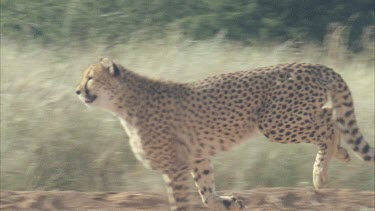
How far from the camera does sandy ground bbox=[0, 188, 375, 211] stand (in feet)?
22.5

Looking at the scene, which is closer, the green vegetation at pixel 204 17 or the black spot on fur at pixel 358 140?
the black spot on fur at pixel 358 140

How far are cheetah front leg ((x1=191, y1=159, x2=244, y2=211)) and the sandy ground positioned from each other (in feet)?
0.51

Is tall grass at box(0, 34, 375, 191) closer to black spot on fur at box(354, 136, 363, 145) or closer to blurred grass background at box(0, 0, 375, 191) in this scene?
blurred grass background at box(0, 0, 375, 191)

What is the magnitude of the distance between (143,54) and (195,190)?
3.04 metres

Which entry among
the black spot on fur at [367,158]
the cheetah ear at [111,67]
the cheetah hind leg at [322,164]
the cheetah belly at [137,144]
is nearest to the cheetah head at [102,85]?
the cheetah ear at [111,67]

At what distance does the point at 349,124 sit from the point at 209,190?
3.83 ft

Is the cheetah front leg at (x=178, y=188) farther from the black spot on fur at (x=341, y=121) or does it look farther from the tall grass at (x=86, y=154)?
→ the black spot on fur at (x=341, y=121)

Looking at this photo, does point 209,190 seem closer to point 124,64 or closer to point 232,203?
point 232,203

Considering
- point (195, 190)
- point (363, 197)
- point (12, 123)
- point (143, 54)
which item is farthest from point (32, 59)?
point (363, 197)

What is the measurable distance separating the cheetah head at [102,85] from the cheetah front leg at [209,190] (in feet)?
2.50

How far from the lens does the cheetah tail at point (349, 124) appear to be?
7.27 m

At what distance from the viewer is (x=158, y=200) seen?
7.00m

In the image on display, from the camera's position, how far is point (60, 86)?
340 inches

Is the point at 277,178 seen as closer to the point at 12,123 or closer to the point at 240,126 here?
the point at 240,126
